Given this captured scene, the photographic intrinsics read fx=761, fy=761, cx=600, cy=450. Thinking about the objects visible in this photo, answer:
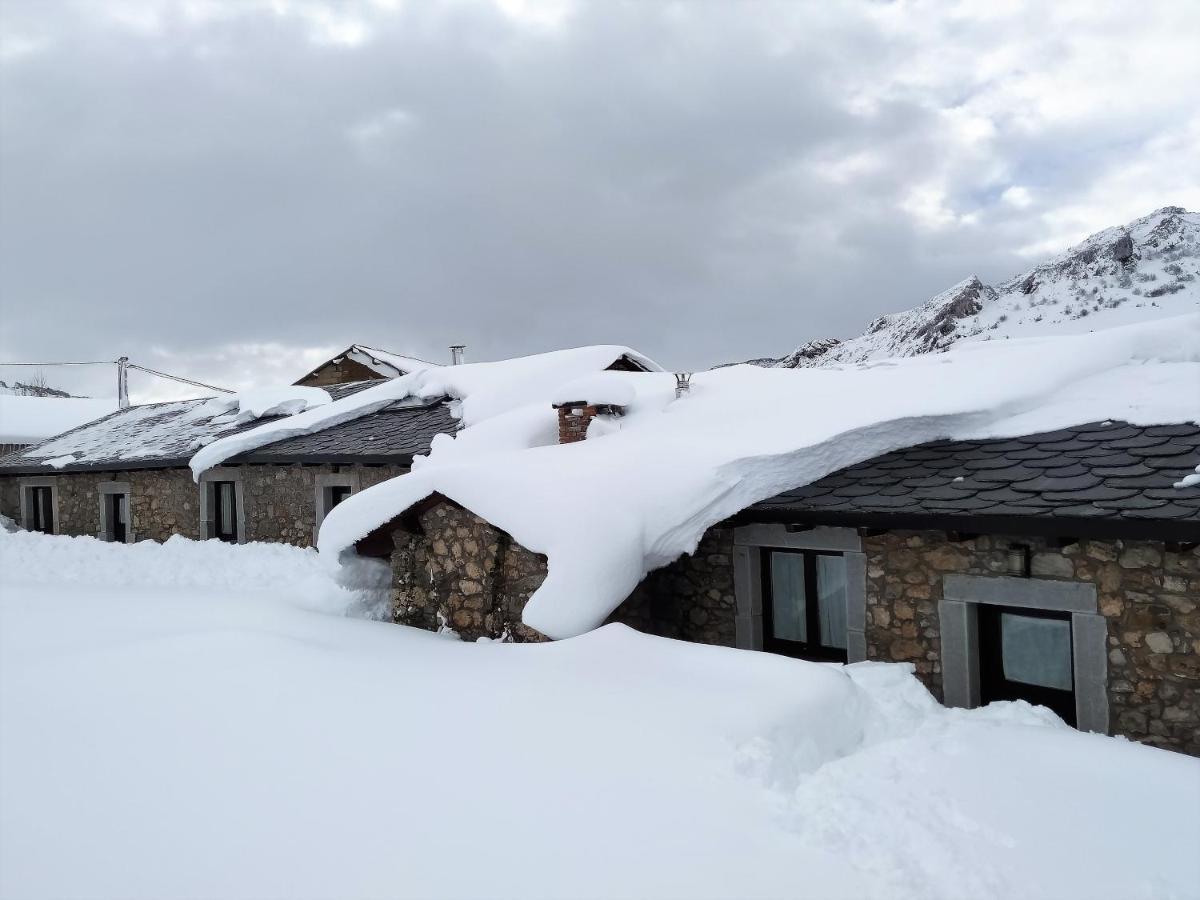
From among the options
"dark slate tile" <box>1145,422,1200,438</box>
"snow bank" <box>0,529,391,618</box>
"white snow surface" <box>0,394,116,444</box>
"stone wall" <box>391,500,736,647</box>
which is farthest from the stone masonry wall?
"white snow surface" <box>0,394,116,444</box>

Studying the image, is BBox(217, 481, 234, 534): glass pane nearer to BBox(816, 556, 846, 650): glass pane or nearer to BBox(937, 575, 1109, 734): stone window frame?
BBox(816, 556, 846, 650): glass pane

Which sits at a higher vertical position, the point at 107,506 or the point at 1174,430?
the point at 1174,430

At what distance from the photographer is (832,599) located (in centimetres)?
653

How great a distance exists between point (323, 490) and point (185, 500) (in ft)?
13.0

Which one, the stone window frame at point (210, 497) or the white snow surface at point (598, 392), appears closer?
the white snow surface at point (598, 392)

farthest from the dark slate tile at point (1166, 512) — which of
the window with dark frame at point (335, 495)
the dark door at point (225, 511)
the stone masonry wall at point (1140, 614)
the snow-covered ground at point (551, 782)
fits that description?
the dark door at point (225, 511)

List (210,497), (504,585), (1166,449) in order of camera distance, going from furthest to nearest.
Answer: (210,497)
(504,585)
(1166,449)

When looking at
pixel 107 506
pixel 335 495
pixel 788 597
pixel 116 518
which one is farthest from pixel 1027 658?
pixel 107 506

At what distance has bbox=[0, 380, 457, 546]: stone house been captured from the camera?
1234 cm

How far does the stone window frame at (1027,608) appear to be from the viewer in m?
5.02

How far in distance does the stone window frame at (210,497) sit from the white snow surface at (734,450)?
707cm

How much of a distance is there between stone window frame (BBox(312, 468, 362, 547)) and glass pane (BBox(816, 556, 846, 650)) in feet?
27.1

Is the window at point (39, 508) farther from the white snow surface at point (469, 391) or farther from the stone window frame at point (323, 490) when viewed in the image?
the stone window frame at point (323, 490)

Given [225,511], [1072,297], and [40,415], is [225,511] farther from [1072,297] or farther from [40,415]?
[1072,297]
